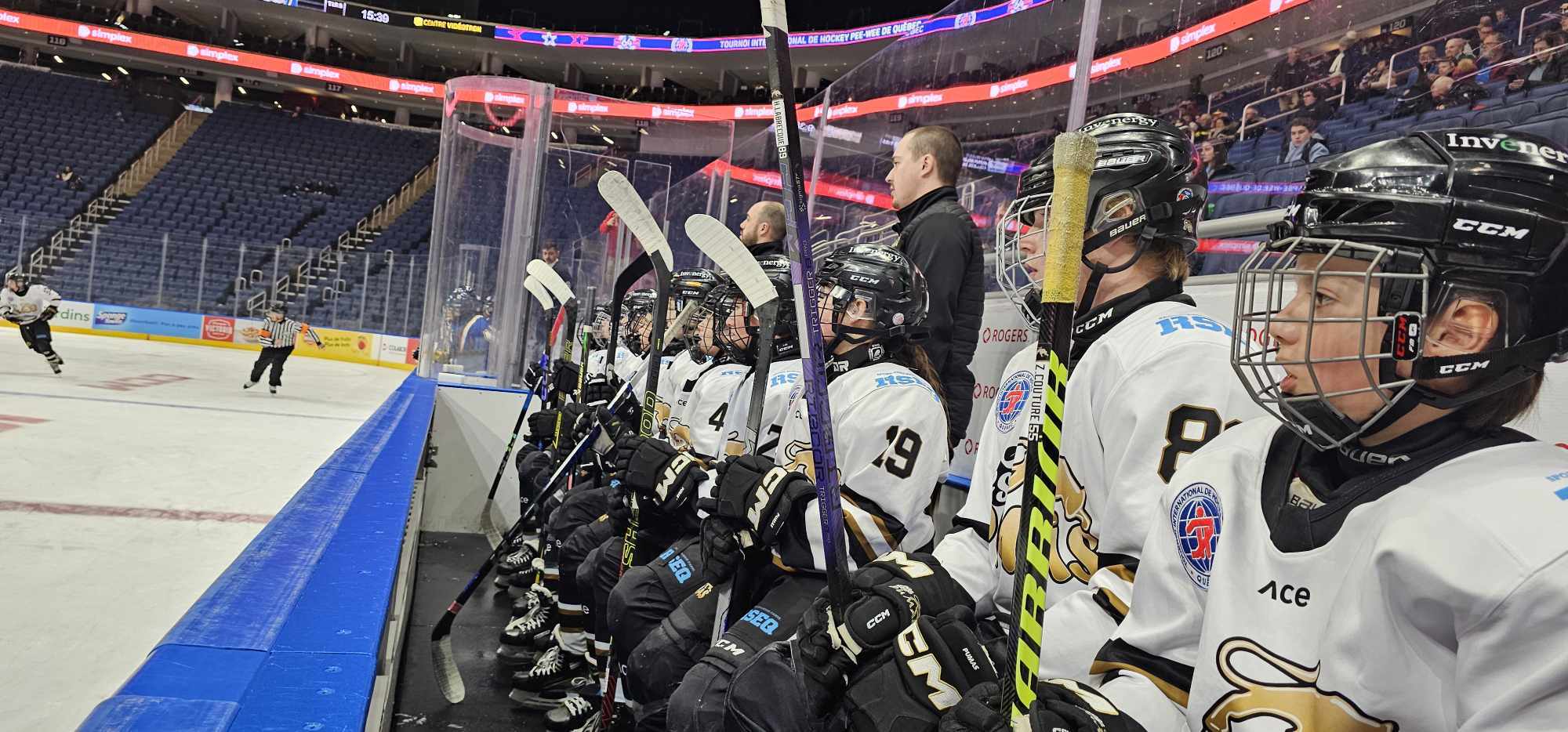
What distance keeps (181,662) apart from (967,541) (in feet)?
3.77

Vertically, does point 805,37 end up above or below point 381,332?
above

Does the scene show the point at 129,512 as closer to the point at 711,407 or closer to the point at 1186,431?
the point at 711,407

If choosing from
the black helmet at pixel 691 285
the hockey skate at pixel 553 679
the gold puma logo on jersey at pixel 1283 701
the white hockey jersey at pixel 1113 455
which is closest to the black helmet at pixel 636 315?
the black helmet at pixel 691 285

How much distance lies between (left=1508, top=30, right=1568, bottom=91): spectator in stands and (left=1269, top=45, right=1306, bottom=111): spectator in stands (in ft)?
1.99

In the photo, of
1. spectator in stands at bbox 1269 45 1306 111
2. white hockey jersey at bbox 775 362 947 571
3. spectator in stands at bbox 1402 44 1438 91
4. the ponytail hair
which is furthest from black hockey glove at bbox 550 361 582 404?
spectator in stands at bbox 1402 44 1438 91

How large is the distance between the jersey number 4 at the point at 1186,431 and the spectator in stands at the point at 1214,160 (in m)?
1.44

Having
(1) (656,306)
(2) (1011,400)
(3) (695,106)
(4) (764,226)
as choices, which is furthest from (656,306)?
(3) (695,106)

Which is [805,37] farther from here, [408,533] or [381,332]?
[408,533]

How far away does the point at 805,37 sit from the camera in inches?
832

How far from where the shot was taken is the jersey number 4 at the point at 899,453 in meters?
1.98

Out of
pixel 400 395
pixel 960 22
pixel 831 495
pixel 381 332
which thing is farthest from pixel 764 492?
pixel 381 332

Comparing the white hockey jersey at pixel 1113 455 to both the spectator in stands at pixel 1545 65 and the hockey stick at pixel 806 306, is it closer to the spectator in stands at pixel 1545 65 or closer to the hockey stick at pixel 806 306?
the hockey stick at pixel 806 306

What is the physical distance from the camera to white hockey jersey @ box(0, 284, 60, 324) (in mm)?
11109

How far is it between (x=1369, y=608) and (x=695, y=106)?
24438mm
